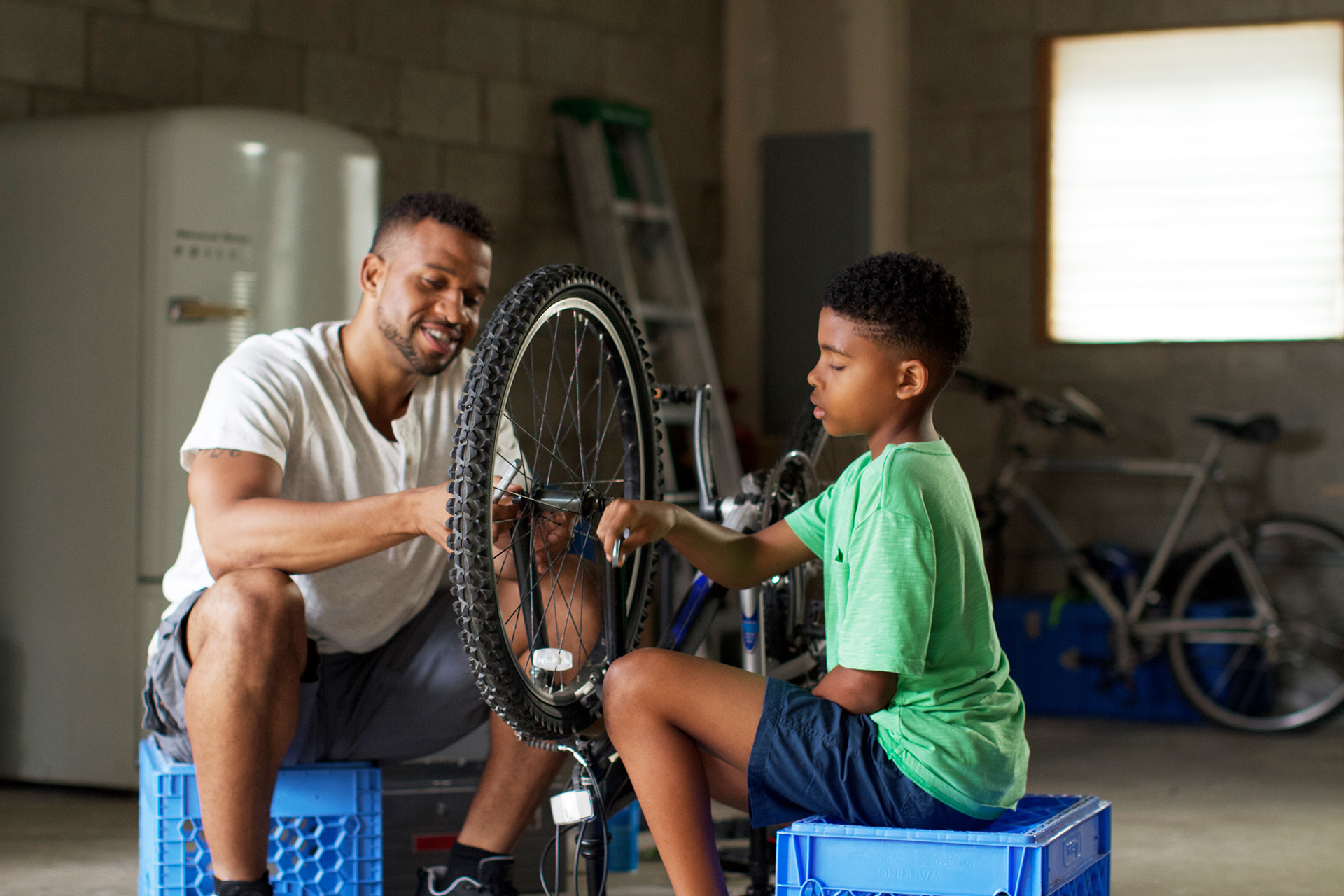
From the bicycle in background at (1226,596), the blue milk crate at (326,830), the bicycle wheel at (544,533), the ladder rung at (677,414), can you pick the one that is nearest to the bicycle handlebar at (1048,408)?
the bicycle in background at (1226,596)

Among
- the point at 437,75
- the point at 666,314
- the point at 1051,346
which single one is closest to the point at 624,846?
the point at 666,314

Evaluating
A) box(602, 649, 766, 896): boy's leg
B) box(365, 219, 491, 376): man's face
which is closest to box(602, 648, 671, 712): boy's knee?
box(602, 649, 766, 896): boy's leg

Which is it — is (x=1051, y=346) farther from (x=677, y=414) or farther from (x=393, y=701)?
Result: (x=393, y=701)

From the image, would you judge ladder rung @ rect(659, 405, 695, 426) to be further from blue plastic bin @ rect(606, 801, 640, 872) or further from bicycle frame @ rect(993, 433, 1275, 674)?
blue plastic bin @ rect(606, 801, 640, 872)

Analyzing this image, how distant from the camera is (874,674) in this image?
1396 mm

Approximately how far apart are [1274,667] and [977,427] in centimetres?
116

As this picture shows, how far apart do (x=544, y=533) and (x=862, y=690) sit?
0.46m

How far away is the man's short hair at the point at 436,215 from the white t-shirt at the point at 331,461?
0.18m

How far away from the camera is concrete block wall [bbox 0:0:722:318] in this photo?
3.29 m

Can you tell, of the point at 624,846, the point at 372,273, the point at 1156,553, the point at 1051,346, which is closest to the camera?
the point at 372,273

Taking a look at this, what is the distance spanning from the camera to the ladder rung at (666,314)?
165 inches

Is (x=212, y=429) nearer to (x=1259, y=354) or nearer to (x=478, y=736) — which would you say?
(x=478, y=736)

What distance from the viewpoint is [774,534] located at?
1.71 meters

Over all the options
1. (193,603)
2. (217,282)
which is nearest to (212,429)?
(193,603)
